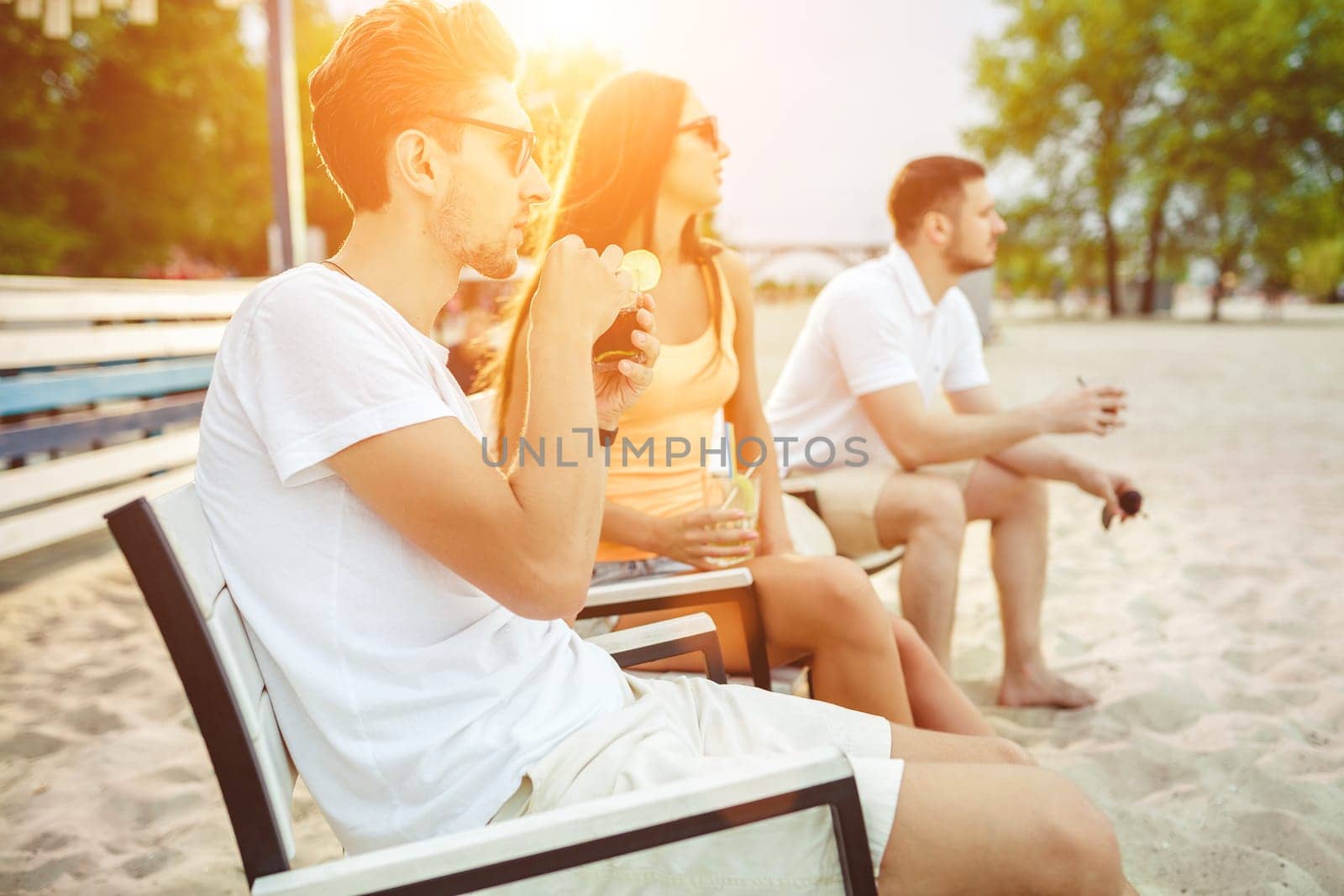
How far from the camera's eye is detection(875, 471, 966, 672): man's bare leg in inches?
105

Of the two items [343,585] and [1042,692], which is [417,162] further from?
[1042,692]

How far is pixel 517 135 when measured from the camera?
1.33 meters

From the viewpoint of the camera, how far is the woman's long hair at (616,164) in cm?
237

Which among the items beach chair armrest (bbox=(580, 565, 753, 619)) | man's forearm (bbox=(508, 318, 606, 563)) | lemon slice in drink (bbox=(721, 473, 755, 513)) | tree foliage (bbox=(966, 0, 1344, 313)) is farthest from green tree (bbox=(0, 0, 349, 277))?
tree foliage (bbox=(966, 0, 1344, 313))

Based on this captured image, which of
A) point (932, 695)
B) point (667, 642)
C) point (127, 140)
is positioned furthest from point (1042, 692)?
point (127, 140)

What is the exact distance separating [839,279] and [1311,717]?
77.6 inches

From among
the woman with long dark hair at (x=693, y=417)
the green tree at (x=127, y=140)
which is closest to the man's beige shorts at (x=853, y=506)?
the woman with long dark hair at (x=693, y=417)

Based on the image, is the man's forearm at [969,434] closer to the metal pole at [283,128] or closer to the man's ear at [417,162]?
the man's ear at [417,162]

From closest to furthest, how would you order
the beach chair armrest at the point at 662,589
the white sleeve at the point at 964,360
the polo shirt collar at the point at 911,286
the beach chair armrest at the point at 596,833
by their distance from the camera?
1. the beach chair armrest at the point at 596,833
2. the beach chair armrest at the point at 662,589
3. the polo shirt collar at the point at 911,286
4. the white sleeve at the point at 964,360

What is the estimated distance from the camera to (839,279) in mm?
3096

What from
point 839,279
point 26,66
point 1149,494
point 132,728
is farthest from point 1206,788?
point 26,66

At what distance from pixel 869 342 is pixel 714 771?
2.00 meters

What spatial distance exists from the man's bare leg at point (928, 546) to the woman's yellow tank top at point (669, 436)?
69cm

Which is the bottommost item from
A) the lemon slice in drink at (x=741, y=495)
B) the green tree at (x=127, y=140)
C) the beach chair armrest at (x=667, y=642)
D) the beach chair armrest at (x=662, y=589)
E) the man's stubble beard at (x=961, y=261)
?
the beach chair armrest at (x=667, y=642)
